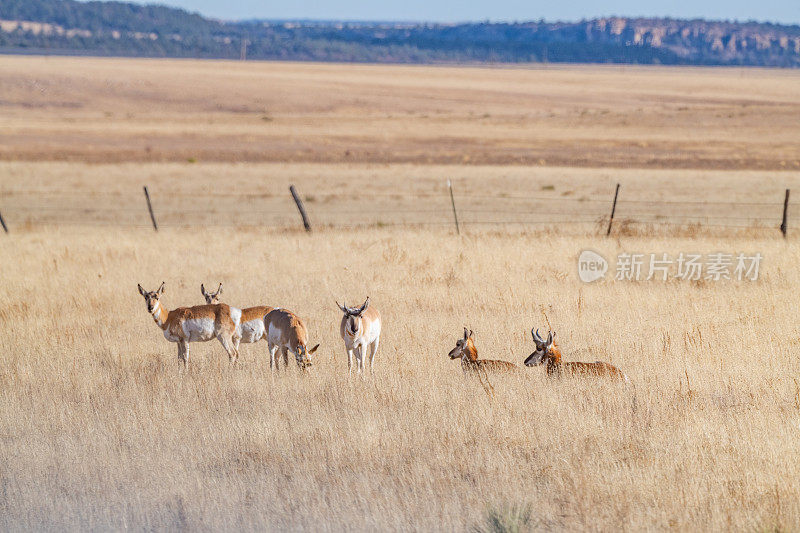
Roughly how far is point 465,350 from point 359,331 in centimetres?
131

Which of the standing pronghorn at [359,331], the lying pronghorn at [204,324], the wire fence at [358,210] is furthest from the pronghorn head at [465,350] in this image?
the wire fence at [358,210]

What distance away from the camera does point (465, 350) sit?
10055mm

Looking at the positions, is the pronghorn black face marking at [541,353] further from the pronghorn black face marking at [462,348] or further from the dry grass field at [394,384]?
the pronghorn black face marking at [462,348]

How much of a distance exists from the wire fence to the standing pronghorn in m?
14.8

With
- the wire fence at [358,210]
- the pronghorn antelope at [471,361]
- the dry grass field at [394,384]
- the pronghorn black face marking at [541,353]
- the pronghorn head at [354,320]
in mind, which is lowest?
Result: the wire fence at [358,210]

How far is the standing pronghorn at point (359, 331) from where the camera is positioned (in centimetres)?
943

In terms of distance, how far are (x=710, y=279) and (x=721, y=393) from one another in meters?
6.91

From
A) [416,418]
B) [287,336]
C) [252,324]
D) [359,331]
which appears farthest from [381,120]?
[416,418]

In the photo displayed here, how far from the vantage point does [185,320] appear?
10.3m

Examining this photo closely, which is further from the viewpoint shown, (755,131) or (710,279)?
(755,131)

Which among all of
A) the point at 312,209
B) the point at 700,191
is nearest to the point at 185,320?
the point at 312,209

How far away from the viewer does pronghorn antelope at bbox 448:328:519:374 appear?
9781mm

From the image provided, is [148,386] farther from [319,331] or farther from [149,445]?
[319,331]

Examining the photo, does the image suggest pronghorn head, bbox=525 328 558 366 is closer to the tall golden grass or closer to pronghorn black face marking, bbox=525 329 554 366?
pronghorn black face marking, bbox=525 329 554 366
